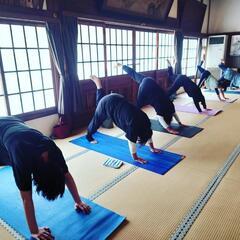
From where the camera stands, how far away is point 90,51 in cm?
439

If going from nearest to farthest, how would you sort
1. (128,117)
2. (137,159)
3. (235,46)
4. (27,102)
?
(128,117) → (137,159) → (27,102) → (235,46)

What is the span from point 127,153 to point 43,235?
65.1 inches

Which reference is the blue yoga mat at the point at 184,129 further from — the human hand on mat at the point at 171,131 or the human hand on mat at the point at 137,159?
the human hand on mat at the point at 137,159

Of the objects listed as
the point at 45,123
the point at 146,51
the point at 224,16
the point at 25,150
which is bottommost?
the point at 45,123

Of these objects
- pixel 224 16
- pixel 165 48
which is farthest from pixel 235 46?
pixel 165 48

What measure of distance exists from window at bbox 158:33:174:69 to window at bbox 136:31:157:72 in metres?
0.31

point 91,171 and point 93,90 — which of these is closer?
point 91,171

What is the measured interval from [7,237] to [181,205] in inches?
57.2

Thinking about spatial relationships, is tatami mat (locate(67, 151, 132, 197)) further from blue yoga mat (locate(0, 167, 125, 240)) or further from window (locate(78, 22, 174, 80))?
window (locate(78, 22, 174, 80))

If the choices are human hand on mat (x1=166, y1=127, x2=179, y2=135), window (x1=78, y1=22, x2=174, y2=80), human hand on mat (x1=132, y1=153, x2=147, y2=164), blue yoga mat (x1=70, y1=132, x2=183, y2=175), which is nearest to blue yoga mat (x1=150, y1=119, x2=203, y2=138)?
human hand on mat (x1=166, y1=127, x2=179, y2=135)

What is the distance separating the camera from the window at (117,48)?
15.9 feet

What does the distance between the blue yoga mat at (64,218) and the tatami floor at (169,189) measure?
91mm

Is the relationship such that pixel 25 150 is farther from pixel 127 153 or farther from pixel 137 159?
pixel 127 153

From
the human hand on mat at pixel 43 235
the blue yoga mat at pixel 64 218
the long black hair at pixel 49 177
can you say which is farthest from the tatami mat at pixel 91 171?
the long black hair at pixel 49 177
